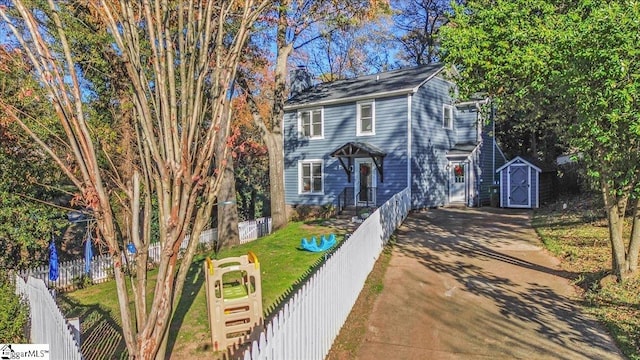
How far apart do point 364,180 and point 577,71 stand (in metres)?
14.2

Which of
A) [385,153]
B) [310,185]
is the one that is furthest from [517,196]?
[310,185]

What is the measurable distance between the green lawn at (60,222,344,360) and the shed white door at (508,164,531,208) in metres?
11.7

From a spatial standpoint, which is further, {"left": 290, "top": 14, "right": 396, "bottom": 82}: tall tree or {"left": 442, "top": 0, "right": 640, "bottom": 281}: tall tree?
{"left": 290, "top": 14, "right": 396, "bottom": 82}: tall tree

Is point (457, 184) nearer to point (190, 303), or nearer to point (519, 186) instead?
point (519, 186)

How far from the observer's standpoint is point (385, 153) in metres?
19.5

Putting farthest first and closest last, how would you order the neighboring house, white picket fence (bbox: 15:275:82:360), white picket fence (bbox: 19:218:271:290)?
1. the neighboring house
2. white picket fence (bbox: 19:218:271:290)
3. white picket fence (bbox: 15:275:82:360)

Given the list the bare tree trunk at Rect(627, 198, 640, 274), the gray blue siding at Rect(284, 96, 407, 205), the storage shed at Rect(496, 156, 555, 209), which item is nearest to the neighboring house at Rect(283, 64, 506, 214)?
the gray blue siding at Rect(284, 96, 407, 205)

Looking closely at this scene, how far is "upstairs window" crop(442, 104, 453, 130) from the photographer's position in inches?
856

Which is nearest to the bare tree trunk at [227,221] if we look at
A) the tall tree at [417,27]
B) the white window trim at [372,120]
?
the white window trim at [372,120]

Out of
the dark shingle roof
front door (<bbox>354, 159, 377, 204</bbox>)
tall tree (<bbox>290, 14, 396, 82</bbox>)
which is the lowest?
front door (<bbox>354, 159, 377, 204</bbox>)

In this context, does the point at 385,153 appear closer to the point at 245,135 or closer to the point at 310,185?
the point at 310,185

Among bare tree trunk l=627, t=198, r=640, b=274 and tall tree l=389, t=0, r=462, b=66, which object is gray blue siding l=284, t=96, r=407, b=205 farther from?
tall tree l=389, t=0, r=462, b=66

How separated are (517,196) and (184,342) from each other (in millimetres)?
19144

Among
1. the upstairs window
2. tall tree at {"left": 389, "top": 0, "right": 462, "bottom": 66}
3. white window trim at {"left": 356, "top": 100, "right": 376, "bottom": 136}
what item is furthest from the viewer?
tall tree at {"left": 389, "top": 0, "right": 462, "bottom": 66}
